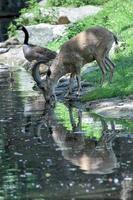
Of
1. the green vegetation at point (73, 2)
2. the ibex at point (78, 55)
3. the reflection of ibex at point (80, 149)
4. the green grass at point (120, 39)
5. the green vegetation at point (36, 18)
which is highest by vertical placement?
the reflection of ibex at point (80, 149)

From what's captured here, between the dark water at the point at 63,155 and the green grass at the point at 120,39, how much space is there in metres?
1.01

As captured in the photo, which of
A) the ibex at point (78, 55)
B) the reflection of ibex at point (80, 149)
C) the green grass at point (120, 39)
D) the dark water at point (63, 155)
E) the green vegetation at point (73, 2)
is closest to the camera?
the dark water at point (63, 155)

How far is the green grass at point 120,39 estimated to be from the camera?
1797cm

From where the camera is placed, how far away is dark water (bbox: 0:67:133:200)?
1032 centimetres

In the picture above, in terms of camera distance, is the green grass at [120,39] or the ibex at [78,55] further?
the ibex at [78,55]

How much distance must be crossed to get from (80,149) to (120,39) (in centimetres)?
1256

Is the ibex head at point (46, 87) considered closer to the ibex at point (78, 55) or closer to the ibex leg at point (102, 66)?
the ibex at point (78, 55)

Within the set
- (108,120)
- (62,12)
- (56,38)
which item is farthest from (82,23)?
(108,120)

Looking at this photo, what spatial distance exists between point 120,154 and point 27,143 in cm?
202

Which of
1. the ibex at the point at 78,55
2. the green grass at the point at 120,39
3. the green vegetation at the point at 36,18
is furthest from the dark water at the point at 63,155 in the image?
the green vegetation at the point at 36,18

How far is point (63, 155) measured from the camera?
12461 millimetres

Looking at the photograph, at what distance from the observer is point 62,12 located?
1359 inches

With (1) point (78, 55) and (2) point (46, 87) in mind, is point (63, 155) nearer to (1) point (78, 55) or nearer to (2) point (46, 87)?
(2) point (46, 87)

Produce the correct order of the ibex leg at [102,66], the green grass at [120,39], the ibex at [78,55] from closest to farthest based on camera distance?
the green grass at [120,39] → the ibex at [78,55] → the ibex leg at [102,66]
